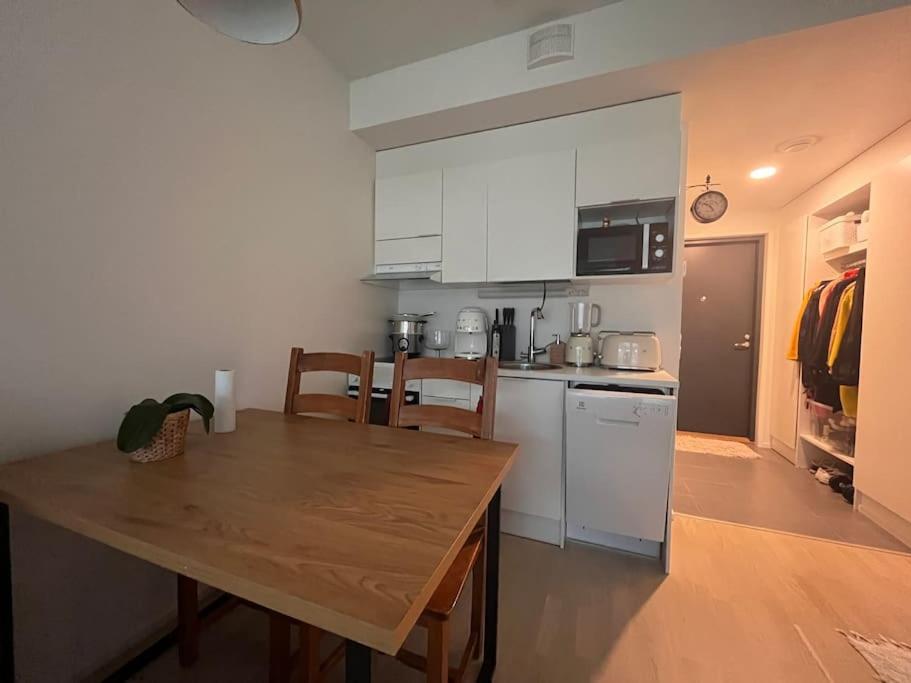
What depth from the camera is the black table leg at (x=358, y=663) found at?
0.50 m

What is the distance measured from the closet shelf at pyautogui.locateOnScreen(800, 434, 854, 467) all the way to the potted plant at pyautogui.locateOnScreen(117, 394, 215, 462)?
356 centimetres

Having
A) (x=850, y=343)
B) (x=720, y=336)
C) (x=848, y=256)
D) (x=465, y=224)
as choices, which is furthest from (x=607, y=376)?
(x=720, y=336)

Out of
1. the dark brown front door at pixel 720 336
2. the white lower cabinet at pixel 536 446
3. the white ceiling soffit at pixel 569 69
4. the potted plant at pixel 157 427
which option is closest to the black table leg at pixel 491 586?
the white lower cabinet at pixel 536 446

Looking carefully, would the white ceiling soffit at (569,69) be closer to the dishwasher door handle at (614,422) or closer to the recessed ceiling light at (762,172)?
the recessed ceiling light at (762,172)

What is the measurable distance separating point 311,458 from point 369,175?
2.05 m

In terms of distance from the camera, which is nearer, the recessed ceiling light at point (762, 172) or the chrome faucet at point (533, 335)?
the chrome faucet at point (533, 335)

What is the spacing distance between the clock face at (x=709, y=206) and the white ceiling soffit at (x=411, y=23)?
182cm

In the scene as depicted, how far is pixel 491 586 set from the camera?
108 centimetres

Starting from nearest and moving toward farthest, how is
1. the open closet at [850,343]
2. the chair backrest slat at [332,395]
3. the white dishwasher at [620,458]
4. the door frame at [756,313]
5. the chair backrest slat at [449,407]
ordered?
the chair backrest slat at [449,407] < the chair backrest slat at [332,395] < the white dishwasher at [620,458] < the open closet at [850,343] < the door frame at [756,313]

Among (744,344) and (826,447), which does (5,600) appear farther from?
(744,344)

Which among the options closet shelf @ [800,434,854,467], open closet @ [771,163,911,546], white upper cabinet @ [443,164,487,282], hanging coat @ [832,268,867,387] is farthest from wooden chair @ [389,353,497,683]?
closet shelf @ [800,434,854,467]

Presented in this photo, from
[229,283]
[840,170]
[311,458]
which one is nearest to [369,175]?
[229,283]

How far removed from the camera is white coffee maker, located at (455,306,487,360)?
7.39 ft

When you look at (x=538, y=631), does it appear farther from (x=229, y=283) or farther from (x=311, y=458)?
(x=229, y=283)
